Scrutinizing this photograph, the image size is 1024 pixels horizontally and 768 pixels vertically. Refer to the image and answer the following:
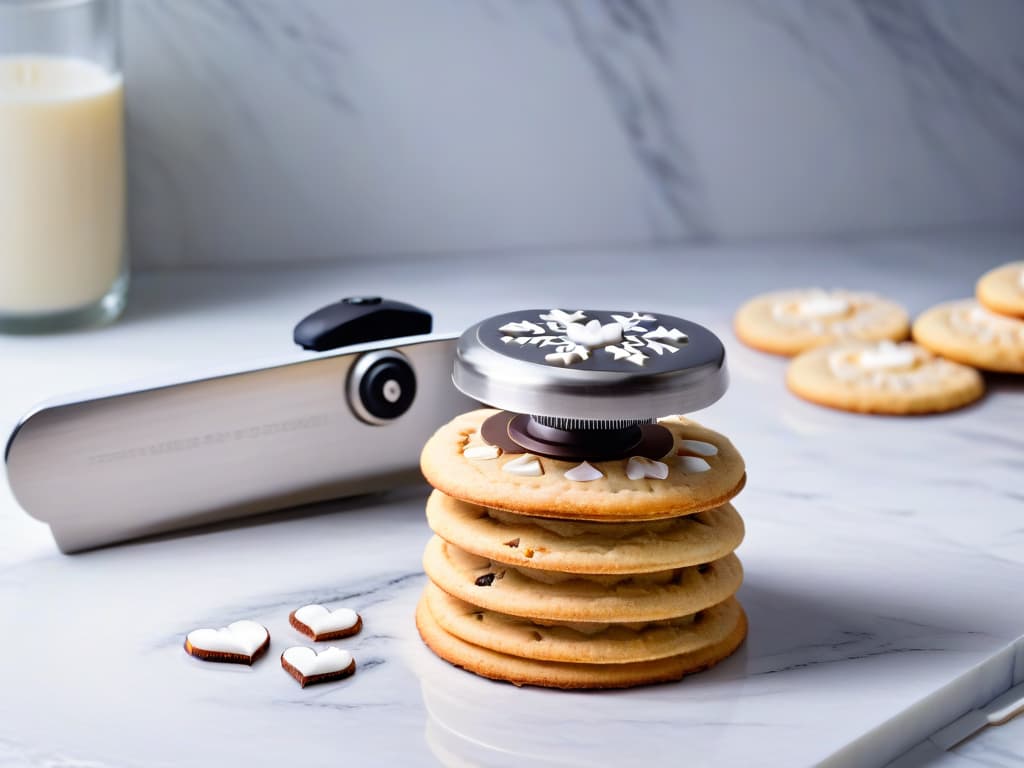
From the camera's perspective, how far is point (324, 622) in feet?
2.66

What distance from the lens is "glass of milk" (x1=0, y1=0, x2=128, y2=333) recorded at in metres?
1.29

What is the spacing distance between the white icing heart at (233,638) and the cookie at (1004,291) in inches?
33.0

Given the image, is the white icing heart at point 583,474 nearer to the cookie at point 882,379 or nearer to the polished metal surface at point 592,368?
the polished metal surface at point 592,368

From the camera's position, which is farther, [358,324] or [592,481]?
[358,324]

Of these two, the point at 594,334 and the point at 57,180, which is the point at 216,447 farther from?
the point at 57,180

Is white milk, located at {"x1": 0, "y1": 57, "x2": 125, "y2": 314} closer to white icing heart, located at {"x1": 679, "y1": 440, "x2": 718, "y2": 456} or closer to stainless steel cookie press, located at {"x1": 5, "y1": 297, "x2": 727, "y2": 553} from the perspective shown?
stainless steel cookie press, located at {"x1": 5, "y1": 297, "x2": 727, "y2": 553}

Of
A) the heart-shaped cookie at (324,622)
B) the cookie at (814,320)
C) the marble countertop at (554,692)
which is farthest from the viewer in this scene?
the cookie at (814,320)

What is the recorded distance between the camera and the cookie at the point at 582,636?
744 mm

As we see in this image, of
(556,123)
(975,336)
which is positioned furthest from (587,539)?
(556,123)

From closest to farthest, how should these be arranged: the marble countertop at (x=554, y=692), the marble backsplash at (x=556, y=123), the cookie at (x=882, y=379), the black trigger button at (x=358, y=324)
A: the marble countertop at (x=554, y=692)
the black trigger button at (x=358, y=324)
the cookie at (x=882, y=379)
the marble backsplash at (x=556, y=123)

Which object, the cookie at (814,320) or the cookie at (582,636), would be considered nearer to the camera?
the cookie at (582,636)

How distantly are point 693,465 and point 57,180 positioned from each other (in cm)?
82

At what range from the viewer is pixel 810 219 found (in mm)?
1813

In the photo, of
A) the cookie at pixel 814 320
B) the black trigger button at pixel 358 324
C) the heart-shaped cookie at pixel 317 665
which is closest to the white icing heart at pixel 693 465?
the heart-shaped cookie at pixel 317 665
